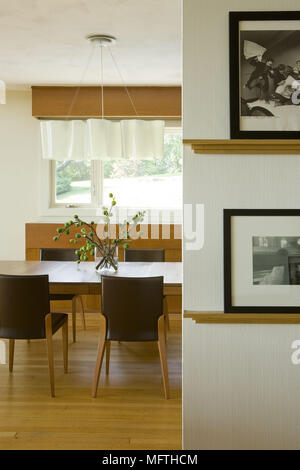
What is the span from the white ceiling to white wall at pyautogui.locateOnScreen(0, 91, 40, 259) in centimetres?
41

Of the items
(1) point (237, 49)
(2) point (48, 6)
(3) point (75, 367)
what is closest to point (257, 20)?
(1) point (237, 49)

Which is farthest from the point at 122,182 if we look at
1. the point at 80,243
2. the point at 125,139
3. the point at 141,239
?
the point at 125,139

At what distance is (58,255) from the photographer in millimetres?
4668

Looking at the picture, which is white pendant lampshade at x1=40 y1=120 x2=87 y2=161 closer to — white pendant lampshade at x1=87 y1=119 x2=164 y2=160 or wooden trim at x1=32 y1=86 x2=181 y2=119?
white pendant lampshade at x1=87 y1=119 x2=164 y2=160

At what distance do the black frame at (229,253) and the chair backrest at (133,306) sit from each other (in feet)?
5.07

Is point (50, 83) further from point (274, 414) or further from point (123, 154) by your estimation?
point (274, 414)

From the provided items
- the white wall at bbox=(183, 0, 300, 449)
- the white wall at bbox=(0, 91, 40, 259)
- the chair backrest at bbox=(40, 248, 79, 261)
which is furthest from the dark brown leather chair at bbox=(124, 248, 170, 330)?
the white wall at bbox=(183, 0, 300, 449)

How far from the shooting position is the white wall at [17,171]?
5.75 metres

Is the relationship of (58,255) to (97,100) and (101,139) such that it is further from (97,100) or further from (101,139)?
(97,100)

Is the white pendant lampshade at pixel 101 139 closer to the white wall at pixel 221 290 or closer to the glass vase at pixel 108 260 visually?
the glass vase at pixel 108 260

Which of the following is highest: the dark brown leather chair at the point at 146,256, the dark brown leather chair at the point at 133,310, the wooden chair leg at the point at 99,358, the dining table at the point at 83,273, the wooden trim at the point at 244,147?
the wooden trim at the point at 244,147

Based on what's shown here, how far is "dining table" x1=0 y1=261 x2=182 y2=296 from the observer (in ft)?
10.8

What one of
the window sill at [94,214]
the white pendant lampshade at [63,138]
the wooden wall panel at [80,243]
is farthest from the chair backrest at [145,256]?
the white pendant lampshade at [63,138]

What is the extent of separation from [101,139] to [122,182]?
2346 millimetres
